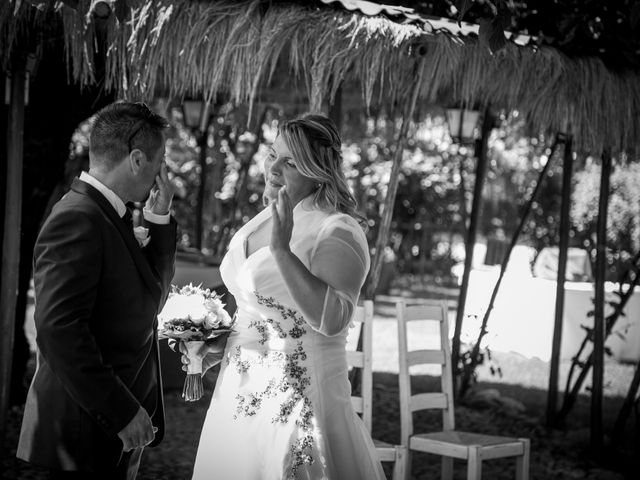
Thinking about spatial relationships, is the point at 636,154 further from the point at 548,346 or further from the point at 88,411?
the point at 88,411

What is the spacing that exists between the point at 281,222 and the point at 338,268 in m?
0.27

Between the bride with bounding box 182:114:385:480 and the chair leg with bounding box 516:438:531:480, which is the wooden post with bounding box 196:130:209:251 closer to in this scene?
the chair leg with bounding box 516:438:531:480

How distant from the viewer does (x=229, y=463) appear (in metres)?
3.13

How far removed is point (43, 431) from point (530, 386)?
7807 millimetres

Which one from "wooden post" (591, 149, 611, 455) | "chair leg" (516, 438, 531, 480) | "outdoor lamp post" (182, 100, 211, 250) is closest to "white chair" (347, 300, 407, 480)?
"chair leg" (516, 438, 531, 480)

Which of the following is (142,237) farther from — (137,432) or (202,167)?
(202,167)

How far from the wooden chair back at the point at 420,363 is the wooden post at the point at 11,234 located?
2.33 meters

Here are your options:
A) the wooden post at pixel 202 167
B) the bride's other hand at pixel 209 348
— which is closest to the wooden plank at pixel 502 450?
the bride's other hand at pixel 209 348

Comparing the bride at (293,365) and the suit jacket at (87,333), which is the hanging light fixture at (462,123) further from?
the suit jacket at (87,333)

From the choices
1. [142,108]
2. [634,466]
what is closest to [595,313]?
[634,466]

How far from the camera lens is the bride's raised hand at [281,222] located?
280 cm

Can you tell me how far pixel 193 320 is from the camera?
3.06 meters

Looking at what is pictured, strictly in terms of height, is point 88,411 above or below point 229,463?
A: above

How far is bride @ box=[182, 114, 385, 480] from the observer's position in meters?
3.06
